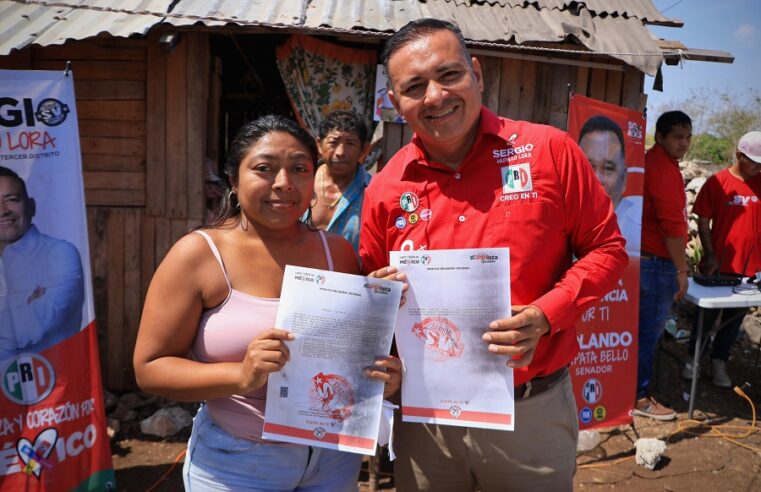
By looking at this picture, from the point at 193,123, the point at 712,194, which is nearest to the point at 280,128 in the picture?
the point at 193,123

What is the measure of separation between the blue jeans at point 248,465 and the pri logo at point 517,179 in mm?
1098

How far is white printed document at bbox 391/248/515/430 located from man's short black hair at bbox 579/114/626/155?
123 inches

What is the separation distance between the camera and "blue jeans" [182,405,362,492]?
1.74 m

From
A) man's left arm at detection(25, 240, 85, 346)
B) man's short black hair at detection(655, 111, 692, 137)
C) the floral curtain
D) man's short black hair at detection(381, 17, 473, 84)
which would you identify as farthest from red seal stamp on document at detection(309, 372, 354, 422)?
man's short black hair at detection(655, 111, 692, 137)

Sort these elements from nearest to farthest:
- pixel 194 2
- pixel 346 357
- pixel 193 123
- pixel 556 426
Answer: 1. pixel 346 357
2. pixel 556 426
3. pixel 194 2
4. pixel 193 123

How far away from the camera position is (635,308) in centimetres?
469

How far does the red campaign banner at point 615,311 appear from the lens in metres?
4.46

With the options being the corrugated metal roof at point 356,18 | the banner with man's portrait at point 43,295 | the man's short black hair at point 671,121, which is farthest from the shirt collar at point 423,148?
the man's short black hair at point 671,121

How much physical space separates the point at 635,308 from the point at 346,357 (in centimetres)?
380

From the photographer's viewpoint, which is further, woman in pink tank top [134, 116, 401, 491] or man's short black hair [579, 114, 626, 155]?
man's short black hair [579, 114, 626, 155]

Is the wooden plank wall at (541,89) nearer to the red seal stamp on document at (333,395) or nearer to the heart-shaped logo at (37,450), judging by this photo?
the heart-shaped logo at (37,450)

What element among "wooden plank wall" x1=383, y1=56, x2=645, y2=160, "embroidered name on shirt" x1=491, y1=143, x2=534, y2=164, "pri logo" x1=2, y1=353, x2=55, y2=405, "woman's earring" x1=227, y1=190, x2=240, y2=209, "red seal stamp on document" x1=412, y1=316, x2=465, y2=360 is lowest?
"pri logo" x1=2, y1=353, x2=55, y2=405

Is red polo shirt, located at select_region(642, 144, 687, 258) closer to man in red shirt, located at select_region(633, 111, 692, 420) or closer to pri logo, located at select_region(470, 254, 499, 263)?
man in red shirt, located at select_region(633, 111, 692, 420)

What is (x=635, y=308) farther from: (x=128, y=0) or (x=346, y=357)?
(x=128, y=0)
